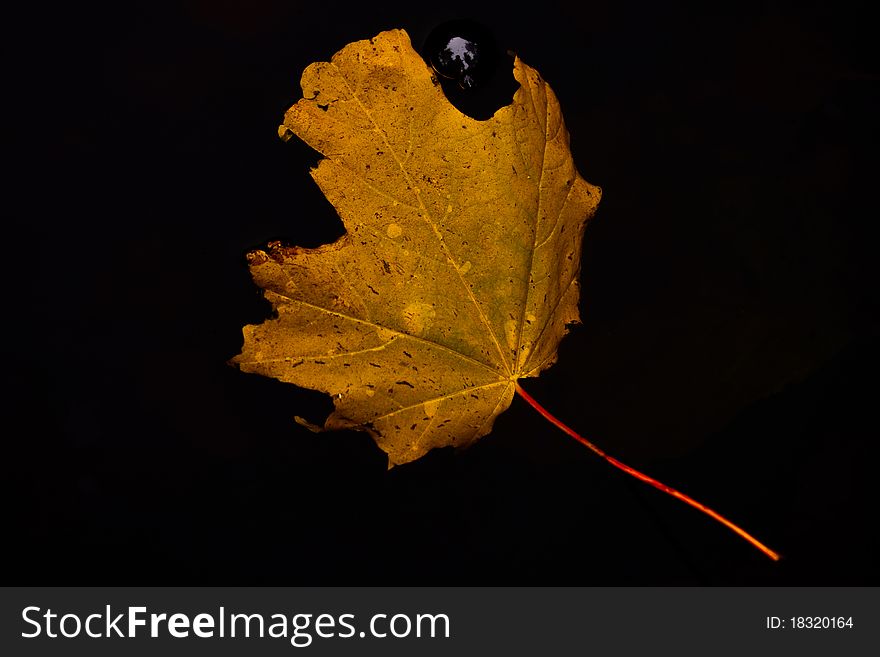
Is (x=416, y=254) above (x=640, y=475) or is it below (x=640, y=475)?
above

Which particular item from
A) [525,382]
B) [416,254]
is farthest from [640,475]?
[416,254]

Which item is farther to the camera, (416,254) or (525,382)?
(525,382)

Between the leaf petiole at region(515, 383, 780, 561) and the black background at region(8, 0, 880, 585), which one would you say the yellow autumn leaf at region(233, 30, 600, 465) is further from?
the black background at region(8, 0, 880, 585)

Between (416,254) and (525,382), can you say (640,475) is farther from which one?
(416,254)

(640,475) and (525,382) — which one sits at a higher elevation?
(525,382)

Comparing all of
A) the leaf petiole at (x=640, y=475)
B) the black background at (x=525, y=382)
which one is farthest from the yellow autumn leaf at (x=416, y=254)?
the black background at (x=525, y=382)

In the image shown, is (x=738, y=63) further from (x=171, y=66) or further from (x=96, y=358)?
(x=96, y=358)

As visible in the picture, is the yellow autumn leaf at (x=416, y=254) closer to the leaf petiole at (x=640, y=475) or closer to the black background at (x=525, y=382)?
the leaf petiole at (x=640, y=475)

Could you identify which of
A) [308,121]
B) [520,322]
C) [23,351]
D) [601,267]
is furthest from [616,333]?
[23,351]
